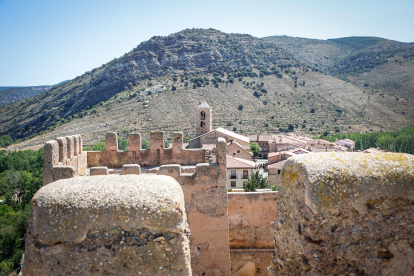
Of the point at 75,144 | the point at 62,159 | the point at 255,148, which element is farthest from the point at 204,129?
the point at 62,159

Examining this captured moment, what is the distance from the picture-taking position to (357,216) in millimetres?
5020

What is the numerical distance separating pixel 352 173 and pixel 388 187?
0.60 metres

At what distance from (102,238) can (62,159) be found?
5.41 m

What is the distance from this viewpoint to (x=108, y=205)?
Answer: 459 centimetres

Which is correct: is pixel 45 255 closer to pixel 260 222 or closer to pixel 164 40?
pixel 260 222

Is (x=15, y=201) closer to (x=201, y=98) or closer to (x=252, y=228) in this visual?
(x=252, y=228)

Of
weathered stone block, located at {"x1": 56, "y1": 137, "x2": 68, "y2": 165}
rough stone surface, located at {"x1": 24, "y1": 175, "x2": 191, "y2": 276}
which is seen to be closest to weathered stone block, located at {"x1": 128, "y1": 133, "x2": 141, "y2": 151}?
weathered stone block, located at {"x1": 56, "y1": 137, "x2": 68, "y2": 165}

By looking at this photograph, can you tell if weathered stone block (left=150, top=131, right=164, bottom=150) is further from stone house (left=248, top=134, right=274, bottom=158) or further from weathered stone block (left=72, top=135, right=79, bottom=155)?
stone house (left=248, top=134, right=274, bottom=158)

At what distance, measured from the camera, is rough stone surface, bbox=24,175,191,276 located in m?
4.56

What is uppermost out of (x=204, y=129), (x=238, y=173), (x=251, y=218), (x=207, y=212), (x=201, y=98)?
(x=201, y=98)

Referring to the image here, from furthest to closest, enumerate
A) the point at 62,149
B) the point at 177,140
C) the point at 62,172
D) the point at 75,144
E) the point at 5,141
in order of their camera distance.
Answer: the point at 5,141
the point at 177,140
the point at 75,144
the point at 62,149
the point at 62,172

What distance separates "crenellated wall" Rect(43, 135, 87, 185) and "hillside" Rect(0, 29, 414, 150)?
57.2 meters

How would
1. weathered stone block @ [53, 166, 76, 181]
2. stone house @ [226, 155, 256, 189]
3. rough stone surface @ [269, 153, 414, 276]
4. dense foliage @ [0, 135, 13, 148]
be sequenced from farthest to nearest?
dense foliage @ [0, 135, 13, 148] → stone house @ [226, 155, 256, 189] → weathered stone block @ [53, 166, 76, 181] → rough stone surface @ [269, 153, 414, 276]

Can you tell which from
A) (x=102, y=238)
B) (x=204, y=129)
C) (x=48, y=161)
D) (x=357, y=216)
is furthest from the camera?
(x=204, y=129)
